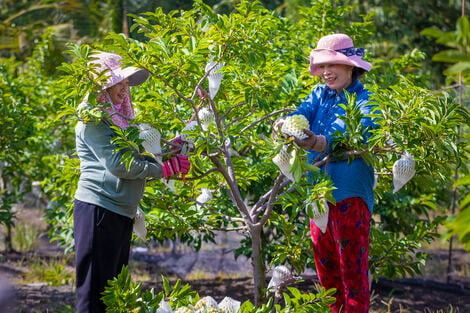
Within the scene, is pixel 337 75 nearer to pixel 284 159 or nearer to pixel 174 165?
pixel 284 159

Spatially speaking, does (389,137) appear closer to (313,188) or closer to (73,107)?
(313,188)

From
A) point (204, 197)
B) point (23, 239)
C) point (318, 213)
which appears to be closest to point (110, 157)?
point (204, 197)

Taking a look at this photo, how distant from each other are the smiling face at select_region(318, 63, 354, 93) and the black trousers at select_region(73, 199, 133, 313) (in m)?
1.10

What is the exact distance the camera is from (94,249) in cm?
233

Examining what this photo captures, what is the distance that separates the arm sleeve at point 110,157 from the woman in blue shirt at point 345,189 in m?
0.72

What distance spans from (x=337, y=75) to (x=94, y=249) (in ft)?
4.25

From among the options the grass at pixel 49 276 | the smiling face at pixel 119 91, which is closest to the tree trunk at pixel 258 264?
the smiling face at pixel 119 91

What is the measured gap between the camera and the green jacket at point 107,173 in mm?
2277

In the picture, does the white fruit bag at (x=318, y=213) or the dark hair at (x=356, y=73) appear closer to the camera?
the white fruit bag at (x=318, y=213)

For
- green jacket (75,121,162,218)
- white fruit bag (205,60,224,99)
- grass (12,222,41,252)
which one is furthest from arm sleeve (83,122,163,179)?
grass (12,222,41,252)

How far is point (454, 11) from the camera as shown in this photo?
9.80 meters

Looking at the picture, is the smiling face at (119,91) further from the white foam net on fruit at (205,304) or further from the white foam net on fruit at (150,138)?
the white foam net on fruit at (205,304)

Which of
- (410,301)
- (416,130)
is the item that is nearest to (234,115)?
(416,130)

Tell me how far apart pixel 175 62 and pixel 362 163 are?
0.90 meters
